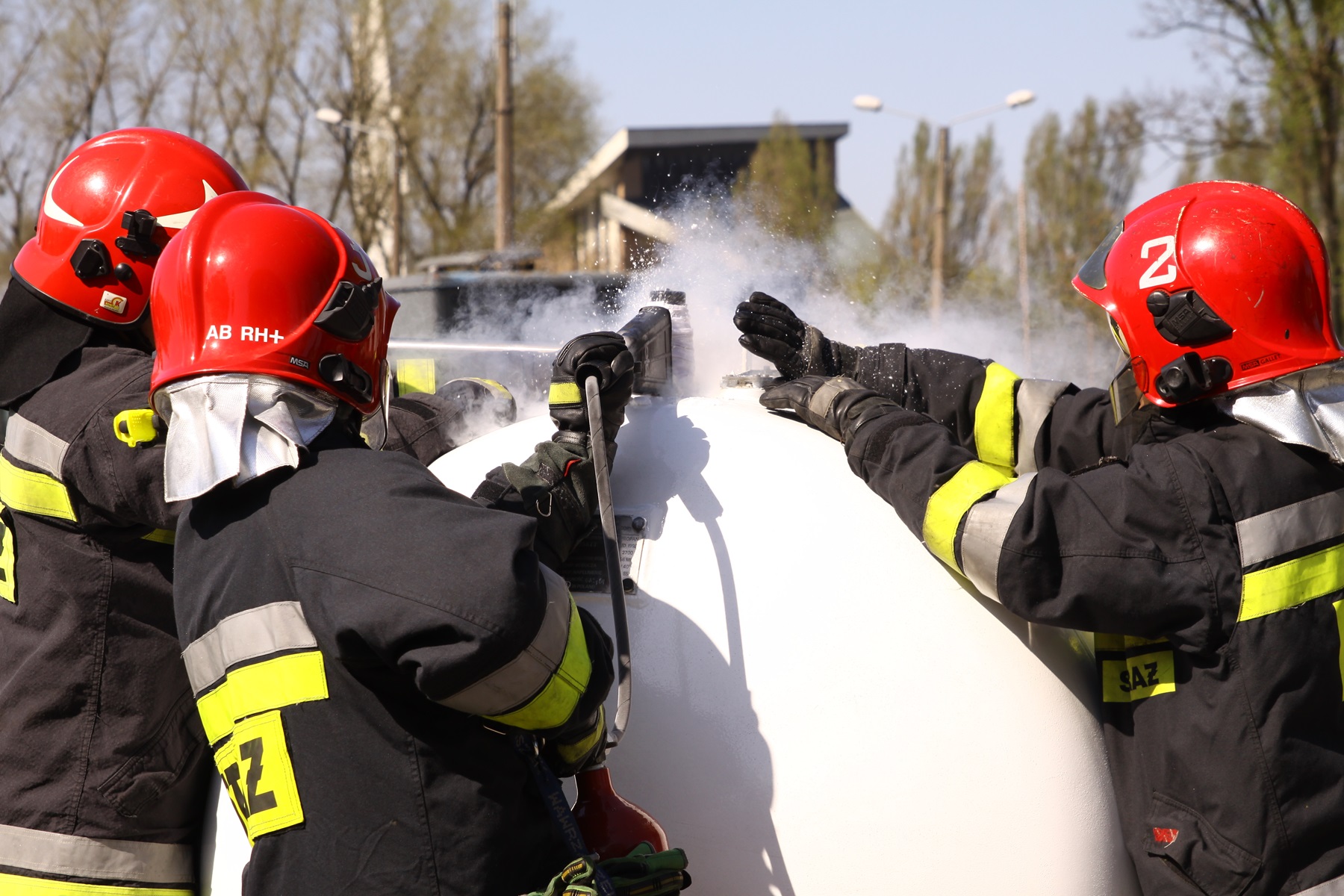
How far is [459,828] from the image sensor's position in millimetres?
1716

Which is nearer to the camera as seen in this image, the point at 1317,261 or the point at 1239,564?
the point at 1239,564

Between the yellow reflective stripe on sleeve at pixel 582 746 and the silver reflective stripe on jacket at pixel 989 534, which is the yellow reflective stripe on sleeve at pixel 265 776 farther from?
the silver reflective stripe on jacket at pixel 989 534

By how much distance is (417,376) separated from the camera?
3.73 m

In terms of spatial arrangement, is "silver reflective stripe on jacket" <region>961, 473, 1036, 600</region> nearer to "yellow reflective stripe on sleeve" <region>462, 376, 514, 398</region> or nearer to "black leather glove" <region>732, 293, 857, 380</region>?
"black leather glove" <region>732, 293, 857, 380</region>

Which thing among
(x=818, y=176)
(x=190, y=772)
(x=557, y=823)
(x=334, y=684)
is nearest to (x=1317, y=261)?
(x=557, y=823)

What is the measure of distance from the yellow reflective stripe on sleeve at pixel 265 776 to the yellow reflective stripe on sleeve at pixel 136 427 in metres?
0.65

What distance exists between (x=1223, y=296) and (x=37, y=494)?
93.9 inches

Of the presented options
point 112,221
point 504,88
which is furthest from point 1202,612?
point 504,88

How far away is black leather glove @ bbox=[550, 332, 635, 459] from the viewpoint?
225cm

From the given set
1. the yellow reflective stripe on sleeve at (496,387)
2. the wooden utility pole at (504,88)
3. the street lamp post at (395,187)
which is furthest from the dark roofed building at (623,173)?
the yellow reflective stripe on sleeve at (496,387)

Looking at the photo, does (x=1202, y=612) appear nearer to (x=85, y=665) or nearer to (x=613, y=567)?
(x=613, y=567)

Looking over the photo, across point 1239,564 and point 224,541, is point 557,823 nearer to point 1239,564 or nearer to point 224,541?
point 224,541

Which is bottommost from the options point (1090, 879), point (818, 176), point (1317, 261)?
point (1090, 879)

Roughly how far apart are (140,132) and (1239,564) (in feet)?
8.16
